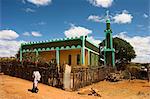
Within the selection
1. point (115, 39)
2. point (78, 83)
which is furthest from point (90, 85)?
point (115, 39)

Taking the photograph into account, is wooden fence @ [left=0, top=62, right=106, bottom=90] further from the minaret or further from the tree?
the tree

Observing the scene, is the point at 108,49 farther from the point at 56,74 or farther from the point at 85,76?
the point at 56,74

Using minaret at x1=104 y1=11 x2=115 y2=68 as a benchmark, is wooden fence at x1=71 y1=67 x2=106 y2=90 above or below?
below

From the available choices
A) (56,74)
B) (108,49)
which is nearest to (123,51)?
(108,49)

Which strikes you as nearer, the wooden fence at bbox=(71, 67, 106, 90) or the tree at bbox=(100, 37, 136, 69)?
the wooden fence at bbox=(71, 67, 106, 90)

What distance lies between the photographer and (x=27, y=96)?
12203 mm

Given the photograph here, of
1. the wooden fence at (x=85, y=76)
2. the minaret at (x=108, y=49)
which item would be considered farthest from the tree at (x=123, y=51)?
the wooden fence at (x=85, y=76)

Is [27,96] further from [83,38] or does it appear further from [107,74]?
[107,74]

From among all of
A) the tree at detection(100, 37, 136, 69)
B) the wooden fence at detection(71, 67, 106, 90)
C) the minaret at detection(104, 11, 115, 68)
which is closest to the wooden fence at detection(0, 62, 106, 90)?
the wooden fence at detection(71, 67, 106, 90)

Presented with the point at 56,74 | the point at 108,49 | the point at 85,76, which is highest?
the point at 108,49

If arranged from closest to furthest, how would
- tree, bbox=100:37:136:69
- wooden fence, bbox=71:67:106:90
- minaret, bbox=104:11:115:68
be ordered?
wooden fence, bbox=71:67:106:90, minaret, bbox=104:11:115:68, tree, bbox=100:37:136:69

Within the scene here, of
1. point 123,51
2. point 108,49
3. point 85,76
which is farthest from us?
point 123,51

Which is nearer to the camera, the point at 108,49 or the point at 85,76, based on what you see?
the point at 85,76

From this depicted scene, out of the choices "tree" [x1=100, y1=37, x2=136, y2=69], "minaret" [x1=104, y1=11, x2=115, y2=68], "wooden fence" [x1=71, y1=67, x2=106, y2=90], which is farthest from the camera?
"tree" [x1=100, y1=37, x2=136, y2=69]
